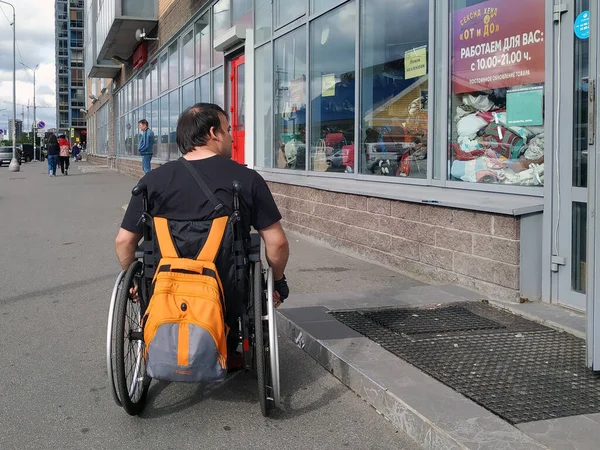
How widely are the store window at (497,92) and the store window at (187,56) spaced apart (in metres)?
11.1

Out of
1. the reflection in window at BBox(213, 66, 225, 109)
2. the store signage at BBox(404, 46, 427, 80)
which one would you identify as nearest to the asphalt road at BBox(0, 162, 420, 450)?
the store signage at BBox(404, 46, 427, 80)

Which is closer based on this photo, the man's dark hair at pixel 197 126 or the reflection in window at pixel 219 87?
the man's dark hair at pixel 197 126

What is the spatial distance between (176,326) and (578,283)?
3279 mm

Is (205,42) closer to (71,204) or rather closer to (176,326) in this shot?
(71,204)

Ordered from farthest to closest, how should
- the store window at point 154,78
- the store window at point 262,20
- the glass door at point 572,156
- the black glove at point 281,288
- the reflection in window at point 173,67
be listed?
the store window at point 154,78
the reflection in window at point 173,67
the store window at point 262,20
the glass door at point 572,156
the black glove at point 281,288

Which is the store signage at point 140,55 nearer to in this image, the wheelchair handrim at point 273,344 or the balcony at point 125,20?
the balcony at point 125,20

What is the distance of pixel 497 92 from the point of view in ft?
19.7

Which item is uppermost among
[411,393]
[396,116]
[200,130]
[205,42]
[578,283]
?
[205,42]

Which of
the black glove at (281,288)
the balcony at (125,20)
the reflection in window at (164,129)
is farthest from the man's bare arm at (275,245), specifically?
the balcony at (125,20)

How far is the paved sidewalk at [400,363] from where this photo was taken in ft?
9.93

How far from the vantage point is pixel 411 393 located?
11.5 ft

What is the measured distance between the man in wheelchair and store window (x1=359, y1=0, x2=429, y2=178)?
3.76m

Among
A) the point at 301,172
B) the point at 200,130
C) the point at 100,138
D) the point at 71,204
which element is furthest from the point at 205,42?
the point at 100,138

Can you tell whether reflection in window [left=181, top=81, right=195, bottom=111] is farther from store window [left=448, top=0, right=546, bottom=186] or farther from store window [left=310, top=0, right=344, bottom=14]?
store window [left=448, top=0, right=546, bottom=186]
